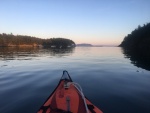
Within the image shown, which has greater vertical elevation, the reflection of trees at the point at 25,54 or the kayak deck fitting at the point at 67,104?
the kayak deck fitting at the point at 67,104

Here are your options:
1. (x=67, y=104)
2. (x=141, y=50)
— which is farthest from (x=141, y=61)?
(x=141, y=50)

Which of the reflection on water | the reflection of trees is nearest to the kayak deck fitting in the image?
the reflection on water

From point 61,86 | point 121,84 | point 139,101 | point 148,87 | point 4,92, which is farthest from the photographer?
point 121,84

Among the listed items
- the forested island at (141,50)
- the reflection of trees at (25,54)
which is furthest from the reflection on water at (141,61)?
the reflection of trees at (25,54)

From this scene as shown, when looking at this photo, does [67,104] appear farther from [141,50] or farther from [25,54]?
[141,50]

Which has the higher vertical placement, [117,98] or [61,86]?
[61,86]

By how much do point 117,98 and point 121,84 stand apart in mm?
4300

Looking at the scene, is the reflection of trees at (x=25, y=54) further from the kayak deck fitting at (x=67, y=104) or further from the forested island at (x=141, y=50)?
the kayak deck fitting at (x=67, y=104)

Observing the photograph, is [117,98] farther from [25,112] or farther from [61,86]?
[25,112]

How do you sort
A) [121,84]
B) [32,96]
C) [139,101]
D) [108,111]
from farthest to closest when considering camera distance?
[121,84] → [32,96] → [139,101] → [108,111]

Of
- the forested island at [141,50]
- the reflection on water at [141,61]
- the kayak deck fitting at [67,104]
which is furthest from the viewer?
the forested island at [141,50]

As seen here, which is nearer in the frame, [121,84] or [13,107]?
[13,107]

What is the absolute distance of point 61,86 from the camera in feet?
32.1

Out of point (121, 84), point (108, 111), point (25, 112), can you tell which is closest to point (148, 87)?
point (121, 84)
